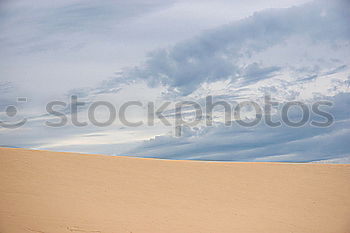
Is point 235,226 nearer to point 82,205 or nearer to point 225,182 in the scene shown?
point 225,182

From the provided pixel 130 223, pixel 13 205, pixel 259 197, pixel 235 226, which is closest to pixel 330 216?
pixel 259 197

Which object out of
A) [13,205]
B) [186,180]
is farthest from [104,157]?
[13,205]

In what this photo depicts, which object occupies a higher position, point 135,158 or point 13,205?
point 135,158

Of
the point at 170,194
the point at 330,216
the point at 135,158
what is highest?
the point at 135,158

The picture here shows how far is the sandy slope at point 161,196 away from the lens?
340 inches

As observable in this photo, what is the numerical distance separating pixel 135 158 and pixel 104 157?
108cm

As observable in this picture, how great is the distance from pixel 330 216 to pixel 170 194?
435 cm

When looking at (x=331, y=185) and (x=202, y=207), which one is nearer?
(x=202, y=207)

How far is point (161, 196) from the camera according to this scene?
10320 mm

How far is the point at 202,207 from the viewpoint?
9820 millimetres

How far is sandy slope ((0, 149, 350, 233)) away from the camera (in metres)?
8.64

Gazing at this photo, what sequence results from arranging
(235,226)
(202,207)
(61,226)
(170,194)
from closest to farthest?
(61,226), (235,226), (202,207), (170,194)

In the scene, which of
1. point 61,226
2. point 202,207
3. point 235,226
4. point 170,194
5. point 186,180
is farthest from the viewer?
point 186,180

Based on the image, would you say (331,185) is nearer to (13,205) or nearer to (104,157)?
(104,157)
